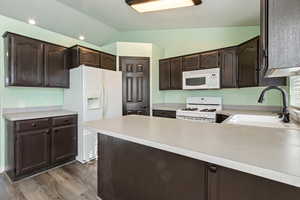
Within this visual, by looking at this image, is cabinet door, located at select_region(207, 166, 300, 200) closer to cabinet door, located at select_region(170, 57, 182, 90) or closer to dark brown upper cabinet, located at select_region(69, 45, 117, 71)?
dark brown upper cabinet, located at select_region(69, 45, 117, 71)

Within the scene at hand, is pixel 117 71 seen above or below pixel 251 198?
above

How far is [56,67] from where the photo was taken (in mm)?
3082

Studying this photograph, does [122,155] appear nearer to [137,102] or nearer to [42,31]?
[137,102]

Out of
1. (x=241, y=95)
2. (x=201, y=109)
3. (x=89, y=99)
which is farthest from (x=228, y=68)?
(x=89, y=99)

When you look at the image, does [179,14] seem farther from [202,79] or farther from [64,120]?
[64,120]

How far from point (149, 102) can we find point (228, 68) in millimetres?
1849

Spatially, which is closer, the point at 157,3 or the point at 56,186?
the point at 157,3

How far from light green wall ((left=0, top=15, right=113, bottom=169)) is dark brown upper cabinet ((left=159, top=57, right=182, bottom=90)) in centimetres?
214

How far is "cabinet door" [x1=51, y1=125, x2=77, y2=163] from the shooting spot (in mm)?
2742

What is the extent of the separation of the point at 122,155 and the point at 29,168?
1844 millimetres

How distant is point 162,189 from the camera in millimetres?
1200

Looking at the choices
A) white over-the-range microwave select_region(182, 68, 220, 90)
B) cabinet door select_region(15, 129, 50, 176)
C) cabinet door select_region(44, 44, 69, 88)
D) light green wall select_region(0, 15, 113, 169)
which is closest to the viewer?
cabinet door select_region(15, 129, 50, 176)

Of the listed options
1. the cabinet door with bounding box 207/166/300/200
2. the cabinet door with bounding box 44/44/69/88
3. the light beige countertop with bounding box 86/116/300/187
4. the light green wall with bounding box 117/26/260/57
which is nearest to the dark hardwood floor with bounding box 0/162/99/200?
the light beige countertop with bounding box 86/116/300/187

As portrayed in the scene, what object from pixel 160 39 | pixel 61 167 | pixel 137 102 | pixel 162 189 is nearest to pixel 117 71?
pixel 137 102
